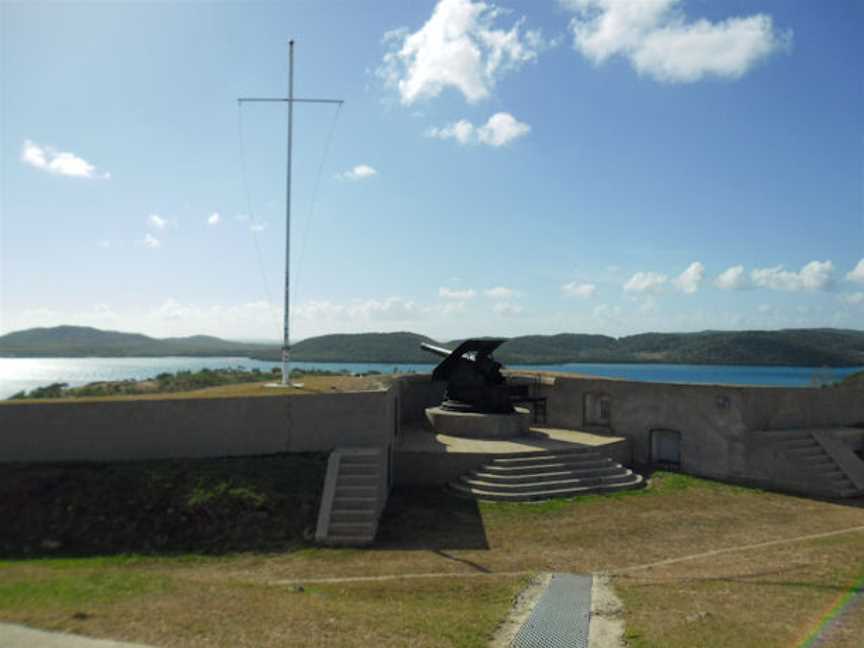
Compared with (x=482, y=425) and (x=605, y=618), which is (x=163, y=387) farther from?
(x=605, y=618)

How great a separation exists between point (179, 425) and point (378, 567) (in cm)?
705

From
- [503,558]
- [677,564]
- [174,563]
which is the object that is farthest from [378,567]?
[677,564]

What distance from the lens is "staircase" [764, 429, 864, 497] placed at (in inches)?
664

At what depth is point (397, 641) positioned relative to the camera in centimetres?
711

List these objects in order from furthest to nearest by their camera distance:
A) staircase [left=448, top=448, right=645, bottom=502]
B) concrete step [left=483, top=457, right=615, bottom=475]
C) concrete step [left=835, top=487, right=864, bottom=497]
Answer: concrete step [left=483, top=457, right=615, bottom=475], concrete step [left=835, top=487, right=864, bottom=497], staircase [left=448, top=448, right=645, bottom=502]

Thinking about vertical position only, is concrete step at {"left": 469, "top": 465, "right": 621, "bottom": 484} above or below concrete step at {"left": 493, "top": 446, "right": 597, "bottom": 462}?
below

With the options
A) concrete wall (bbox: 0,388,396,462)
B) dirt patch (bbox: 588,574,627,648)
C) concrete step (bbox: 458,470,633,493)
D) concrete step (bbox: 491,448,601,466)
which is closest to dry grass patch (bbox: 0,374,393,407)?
concrete wall (bbox: 0,388,396,462)

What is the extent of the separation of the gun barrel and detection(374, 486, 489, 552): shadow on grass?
22.6 ft

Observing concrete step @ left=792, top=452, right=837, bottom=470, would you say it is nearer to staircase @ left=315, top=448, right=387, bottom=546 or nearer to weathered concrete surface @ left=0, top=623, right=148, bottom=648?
staircase @ left=315, top=448, right=387, bottom=546

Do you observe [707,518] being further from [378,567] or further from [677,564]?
[378,567]

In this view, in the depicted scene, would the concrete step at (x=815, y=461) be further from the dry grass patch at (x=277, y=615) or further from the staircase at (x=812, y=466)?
the dry grass patch at (x=277, y=615)

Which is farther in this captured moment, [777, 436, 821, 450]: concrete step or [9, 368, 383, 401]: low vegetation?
[9, 368, 383, 401]: low vegetation

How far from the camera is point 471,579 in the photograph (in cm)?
1020

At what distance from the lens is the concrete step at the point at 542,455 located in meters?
17.2
